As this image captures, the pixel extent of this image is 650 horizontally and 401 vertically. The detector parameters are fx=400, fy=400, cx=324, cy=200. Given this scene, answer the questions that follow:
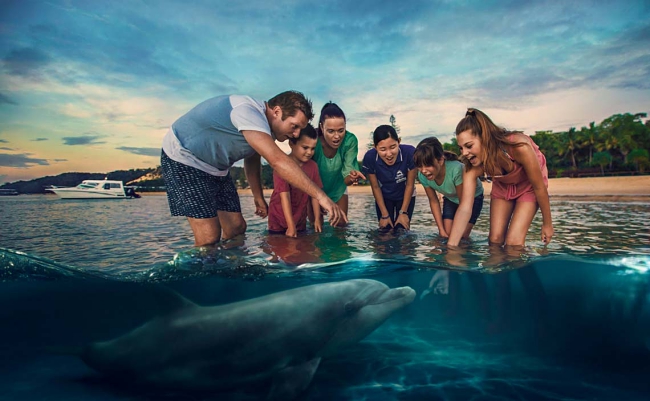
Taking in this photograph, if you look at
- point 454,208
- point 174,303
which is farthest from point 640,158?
point 174,303

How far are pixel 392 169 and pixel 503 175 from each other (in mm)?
2256

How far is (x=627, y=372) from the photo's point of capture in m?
4.44

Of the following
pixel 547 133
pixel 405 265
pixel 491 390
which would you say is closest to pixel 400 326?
pixel 405 265

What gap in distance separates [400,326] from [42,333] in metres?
5.78

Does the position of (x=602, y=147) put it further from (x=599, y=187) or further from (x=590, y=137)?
(x=599, y=187)

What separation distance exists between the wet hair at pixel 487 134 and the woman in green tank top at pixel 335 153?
2.01 m

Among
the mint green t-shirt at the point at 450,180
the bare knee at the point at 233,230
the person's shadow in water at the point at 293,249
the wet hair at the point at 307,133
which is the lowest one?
the person's shadow in water at the point at 293,249

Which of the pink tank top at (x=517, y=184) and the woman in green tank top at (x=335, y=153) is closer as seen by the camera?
the pink tank top at (x=517, y=184)

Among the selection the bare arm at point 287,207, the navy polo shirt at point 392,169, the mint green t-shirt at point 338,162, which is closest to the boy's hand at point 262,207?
the bare arm at point 287,207

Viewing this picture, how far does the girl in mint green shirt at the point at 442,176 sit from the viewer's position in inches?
250

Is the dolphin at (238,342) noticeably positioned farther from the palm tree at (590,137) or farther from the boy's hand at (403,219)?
the palm tree at (590,137)

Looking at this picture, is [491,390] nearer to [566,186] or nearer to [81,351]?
[81,351]

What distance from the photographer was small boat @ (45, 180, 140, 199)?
69.4 ft

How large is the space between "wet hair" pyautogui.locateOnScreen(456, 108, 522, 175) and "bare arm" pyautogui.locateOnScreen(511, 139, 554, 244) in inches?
5.1
